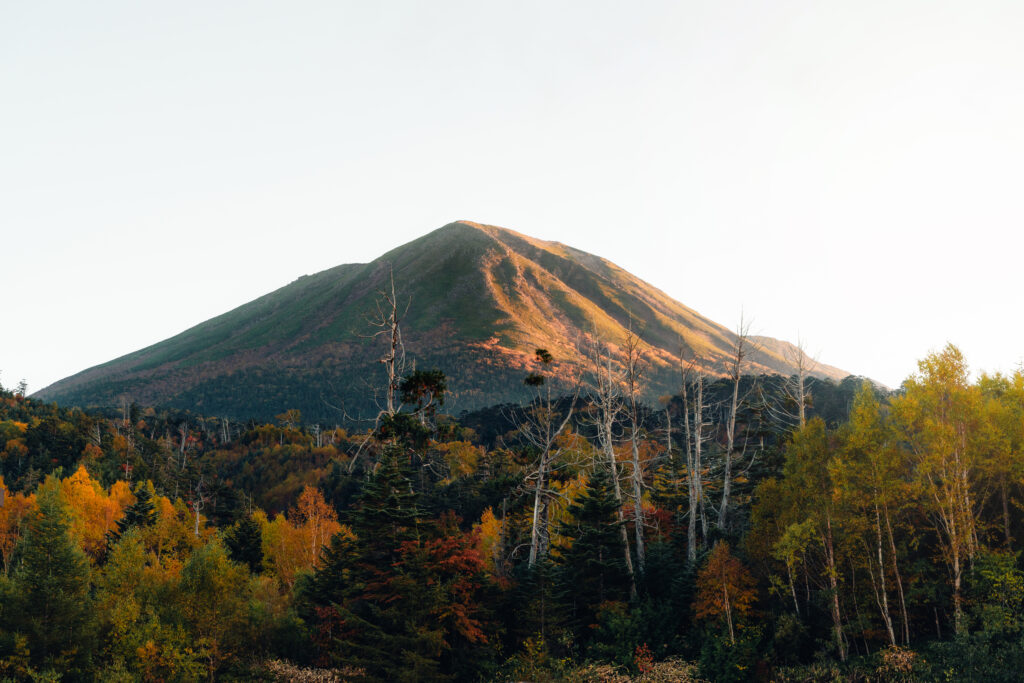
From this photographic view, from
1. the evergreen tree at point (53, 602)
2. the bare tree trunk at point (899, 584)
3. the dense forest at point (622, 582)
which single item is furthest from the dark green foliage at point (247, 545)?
the bare tree trunk at point (899, 584)

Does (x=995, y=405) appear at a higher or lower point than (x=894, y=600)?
higher

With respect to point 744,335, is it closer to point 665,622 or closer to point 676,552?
point 676,552

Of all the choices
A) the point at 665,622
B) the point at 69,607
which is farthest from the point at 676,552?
the point at 69,607

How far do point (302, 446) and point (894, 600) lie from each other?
103511 mm

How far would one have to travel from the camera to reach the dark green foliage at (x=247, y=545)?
5806cm

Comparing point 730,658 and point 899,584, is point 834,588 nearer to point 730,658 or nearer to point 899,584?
point 899,584

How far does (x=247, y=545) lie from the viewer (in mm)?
58125

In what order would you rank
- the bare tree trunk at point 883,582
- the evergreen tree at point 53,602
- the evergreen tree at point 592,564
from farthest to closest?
the evergreen tree at point 592,564
the evergreen tree at point 53,602
the bare tree trunk at point 883,582

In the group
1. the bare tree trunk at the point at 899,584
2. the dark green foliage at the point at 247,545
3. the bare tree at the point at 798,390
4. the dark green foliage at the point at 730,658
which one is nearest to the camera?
the bare tree trunk at the point at 899,584

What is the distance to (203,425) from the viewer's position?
158125 millimetres

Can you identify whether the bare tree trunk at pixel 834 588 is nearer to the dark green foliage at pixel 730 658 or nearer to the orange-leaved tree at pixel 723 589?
the dark green foliage at pixel 730 658

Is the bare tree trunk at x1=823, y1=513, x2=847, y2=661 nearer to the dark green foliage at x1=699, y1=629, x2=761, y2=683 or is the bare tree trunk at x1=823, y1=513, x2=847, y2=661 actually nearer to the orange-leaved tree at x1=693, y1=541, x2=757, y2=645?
the dark green foliage at x1=699, y1=629, x2=761, y2=683

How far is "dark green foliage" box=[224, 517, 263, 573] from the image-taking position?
58062 mm

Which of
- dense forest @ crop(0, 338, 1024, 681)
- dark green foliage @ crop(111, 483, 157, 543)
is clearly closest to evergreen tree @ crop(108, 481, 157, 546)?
dark green foliage @ crop(111, 483, 157, 543)
